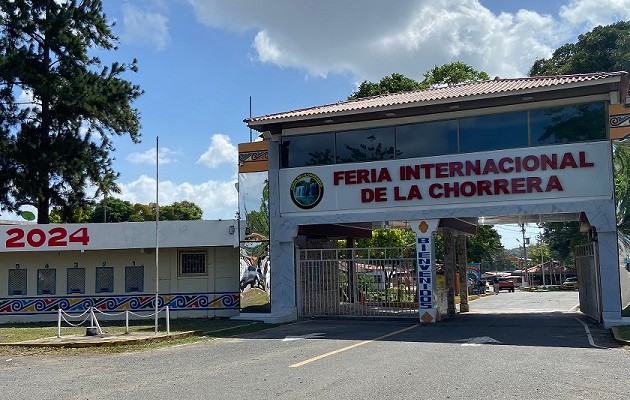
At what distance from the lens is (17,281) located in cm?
2338

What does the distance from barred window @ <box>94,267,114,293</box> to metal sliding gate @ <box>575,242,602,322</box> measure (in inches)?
651

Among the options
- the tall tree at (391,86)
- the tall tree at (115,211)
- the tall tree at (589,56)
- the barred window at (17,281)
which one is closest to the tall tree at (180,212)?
the tall tree at (115,211)

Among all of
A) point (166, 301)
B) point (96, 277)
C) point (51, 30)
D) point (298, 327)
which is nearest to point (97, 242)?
point (96, 277)

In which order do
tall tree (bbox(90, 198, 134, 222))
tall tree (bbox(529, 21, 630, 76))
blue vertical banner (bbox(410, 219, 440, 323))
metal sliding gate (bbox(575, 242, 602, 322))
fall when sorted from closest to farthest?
metal sliding gate (bbox(575, 242, 602, 322)), blue vertical banner (bbox(410, 219, 440, 323)), tall tree (bbox(529, 21, 630, 76)), tall tree (bbox(90, 198, 134, 222))

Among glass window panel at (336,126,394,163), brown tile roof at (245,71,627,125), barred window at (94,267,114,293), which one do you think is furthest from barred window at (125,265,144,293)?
glass window panel at (336,126,394,163)

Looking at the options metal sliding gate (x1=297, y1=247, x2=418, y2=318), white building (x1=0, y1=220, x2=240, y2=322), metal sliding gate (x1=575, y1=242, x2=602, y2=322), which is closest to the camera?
metal sliding gate (x1=575, y1=242, x2=602, y2=322)

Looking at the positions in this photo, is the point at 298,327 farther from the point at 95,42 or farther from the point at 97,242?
the point at 95,42

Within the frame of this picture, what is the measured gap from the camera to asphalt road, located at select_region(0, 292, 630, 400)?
8.85m

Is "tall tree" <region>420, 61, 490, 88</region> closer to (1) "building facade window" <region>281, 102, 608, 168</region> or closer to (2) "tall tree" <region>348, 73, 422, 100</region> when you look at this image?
(2) "tall tree" <region>348, 73, 422, 100</region>

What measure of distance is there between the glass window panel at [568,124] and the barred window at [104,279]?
15.5 m

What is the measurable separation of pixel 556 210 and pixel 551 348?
574cm

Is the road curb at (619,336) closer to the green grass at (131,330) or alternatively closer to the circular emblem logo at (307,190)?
the circular emblem logo at (307,190)

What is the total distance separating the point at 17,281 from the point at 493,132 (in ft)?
58.8

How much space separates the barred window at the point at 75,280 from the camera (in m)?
23.2
